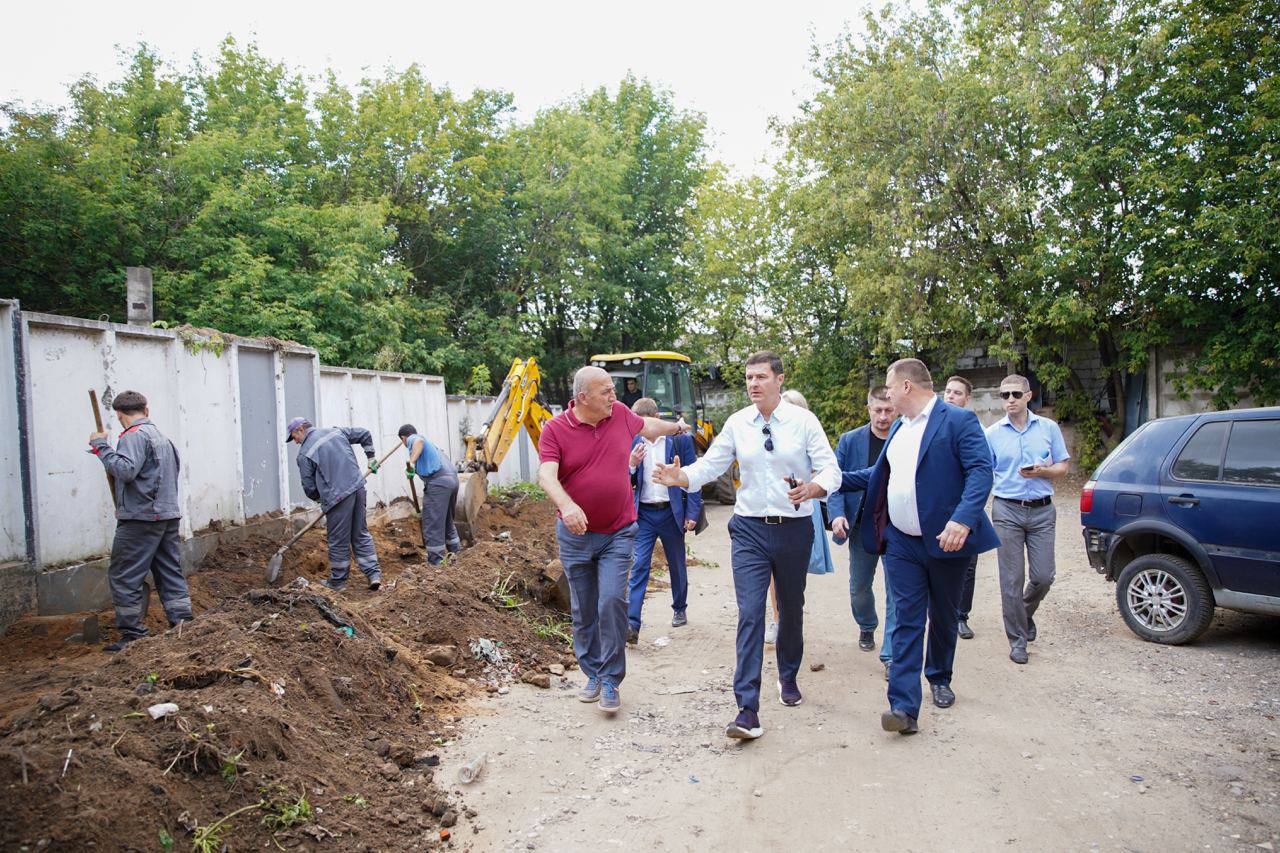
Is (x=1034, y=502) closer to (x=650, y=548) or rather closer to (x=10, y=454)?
(x=650, y=548)

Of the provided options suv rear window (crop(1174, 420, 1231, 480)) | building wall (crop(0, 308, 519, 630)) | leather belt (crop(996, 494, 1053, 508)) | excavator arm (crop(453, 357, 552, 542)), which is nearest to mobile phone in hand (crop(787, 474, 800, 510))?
leather belt (crop(996, 494, 1053, 508))

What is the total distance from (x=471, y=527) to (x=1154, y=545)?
7.62m

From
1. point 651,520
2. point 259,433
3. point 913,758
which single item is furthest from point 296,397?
point 913,758

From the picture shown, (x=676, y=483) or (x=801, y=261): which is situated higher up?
(x=801, y=261)

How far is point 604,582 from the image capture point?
5.20 metres

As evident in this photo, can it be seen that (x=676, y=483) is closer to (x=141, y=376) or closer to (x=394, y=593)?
(x=394, y=593)

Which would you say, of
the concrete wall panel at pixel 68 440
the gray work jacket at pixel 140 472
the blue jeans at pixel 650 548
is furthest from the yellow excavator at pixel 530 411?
the concrete wall panel at pixel 68 440

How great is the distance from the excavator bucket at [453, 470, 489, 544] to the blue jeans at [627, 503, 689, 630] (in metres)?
4.18

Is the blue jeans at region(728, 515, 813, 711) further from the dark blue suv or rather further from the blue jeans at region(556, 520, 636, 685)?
the dark blue suv

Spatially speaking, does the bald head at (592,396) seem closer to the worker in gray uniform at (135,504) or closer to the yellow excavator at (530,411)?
the yellow excavator at (530,411)

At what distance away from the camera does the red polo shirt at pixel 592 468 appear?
5.18 m

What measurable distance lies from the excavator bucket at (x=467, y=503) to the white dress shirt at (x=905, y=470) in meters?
6.86

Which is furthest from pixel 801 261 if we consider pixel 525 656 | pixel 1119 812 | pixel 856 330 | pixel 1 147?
pixel 1119 812

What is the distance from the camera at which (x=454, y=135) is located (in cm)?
2356
